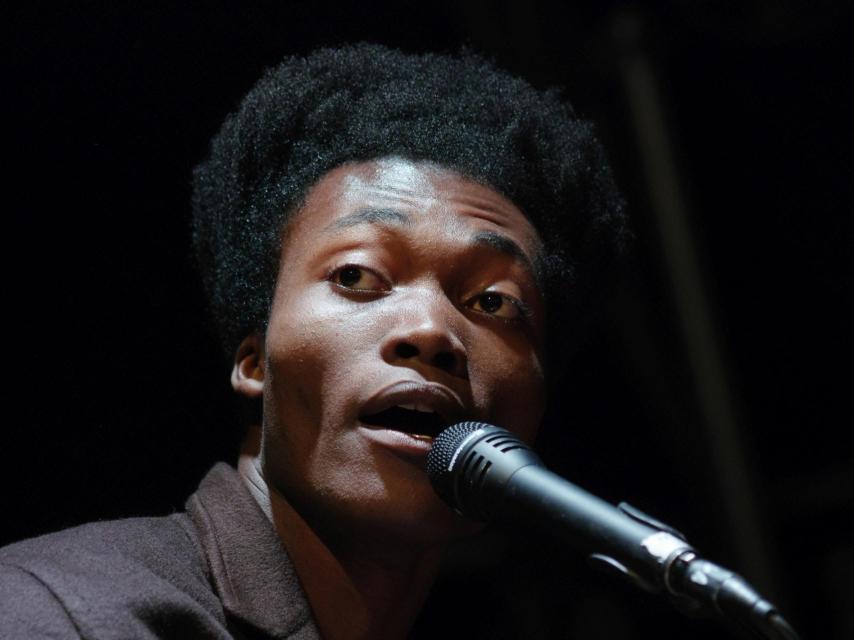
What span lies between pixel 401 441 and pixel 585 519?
0.51 meters

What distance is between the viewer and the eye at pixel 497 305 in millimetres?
2113

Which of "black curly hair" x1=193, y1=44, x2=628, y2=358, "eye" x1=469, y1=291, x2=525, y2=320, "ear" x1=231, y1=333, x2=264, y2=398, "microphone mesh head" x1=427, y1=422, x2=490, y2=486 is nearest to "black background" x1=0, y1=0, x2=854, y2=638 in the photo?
"black curly hair" x1=193, y1=44, x2=628, y2=358

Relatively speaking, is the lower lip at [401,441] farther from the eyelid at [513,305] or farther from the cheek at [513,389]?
the eyelid at [513,305]

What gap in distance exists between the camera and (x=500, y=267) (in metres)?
2.15

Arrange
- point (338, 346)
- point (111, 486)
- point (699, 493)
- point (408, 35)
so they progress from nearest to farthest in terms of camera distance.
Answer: point (338, 346), point (111, 486), point (408, 35), point (699, 493)

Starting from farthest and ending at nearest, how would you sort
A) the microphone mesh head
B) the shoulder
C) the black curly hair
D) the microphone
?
the black curly hair, the microphone mesh head, the shoulder, the microphone

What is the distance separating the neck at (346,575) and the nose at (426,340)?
0.33 m

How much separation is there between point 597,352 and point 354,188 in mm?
1398

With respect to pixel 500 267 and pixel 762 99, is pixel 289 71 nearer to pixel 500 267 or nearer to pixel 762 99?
pixel 500 267

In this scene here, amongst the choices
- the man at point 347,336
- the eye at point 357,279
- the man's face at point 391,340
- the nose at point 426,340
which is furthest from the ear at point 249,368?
the nose at point 426,340

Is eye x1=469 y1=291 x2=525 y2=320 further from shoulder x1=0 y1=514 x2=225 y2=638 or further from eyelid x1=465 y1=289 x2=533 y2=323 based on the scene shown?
shoulder x1=0 y1=514 x2=225 y2=638

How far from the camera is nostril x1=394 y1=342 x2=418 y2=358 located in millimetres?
1894

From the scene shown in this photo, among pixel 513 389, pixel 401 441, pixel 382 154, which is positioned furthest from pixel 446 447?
pixel 382 154

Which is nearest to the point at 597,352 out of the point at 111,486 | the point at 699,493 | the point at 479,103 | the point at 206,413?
the point at 699,493
